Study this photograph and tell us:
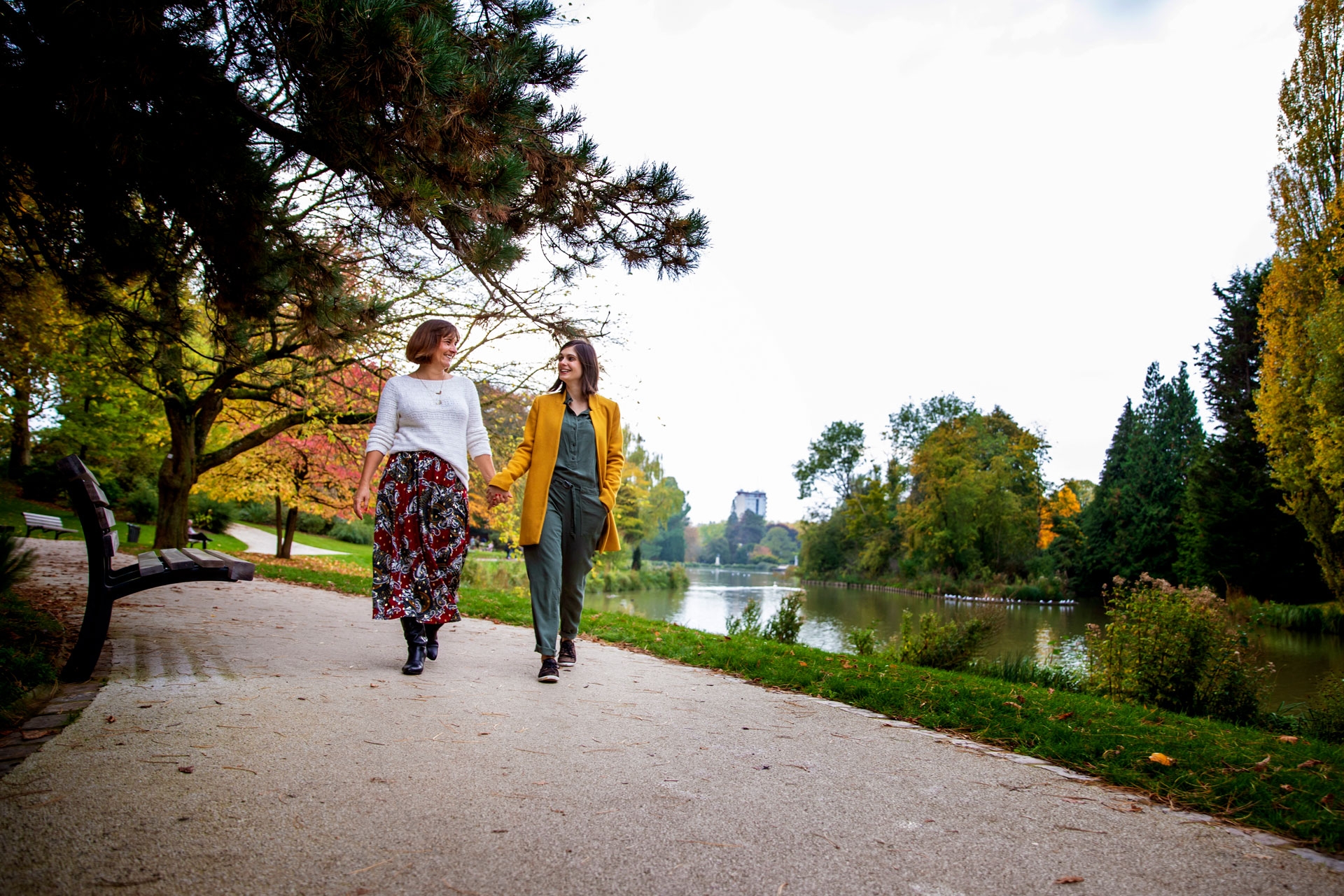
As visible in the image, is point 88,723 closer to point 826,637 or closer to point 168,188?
point 168,188

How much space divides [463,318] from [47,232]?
24.5 ft

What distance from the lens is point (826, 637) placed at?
1606 centimetres

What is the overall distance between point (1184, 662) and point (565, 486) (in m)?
5.47

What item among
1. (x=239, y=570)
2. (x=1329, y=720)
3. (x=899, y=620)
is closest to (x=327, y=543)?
(x=899, y=620)

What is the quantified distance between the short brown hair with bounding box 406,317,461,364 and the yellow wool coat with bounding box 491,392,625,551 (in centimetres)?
66

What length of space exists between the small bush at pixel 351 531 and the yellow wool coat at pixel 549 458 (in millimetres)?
30646

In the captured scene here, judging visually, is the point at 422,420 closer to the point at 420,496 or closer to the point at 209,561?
the point at 420,496

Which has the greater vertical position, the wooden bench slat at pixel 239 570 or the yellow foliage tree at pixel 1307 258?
the yellow foliage tree at pixel 1307 258

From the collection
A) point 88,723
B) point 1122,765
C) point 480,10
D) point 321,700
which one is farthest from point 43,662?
point 1122,765

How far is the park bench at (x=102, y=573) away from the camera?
3.31 m

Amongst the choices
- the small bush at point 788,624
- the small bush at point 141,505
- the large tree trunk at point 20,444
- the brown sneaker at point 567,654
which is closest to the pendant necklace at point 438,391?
the brown sneaker at point 567,654

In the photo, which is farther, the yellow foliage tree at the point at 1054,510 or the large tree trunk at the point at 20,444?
the yellow foliage tree at the point at 1054,510

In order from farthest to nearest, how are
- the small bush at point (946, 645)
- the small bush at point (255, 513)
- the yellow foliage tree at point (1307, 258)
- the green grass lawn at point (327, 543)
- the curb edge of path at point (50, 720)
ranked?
the small bush at point (255, 513)
the green grass lawn at point (327, 543)
the yellow foliage tree at point (1307, 258)
the small bush at point (946, 645)
the curb edge of path at point (50, 720)

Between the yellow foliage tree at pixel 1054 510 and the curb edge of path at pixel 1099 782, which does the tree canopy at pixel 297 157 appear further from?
the yellow foliage tree at pixel 1054 510
